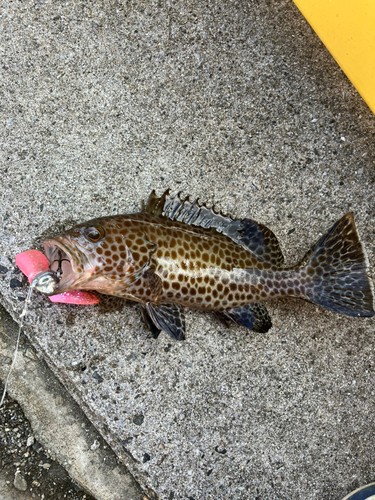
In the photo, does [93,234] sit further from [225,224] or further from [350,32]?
[350,32]

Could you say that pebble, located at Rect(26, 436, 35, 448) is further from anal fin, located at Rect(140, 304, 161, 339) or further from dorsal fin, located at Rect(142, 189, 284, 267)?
dorsal fin, located at Rect(142, 189, 284, 267)

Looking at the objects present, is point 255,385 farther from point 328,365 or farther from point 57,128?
point 57,128

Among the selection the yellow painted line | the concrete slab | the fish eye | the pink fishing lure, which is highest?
the yellow painted line

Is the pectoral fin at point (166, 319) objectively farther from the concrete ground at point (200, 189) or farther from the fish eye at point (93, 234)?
the fish eye at point (93, 234)

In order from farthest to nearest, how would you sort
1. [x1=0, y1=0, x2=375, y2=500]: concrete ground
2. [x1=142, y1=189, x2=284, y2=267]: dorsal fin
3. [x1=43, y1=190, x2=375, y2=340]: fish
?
1. [x1=0, y1=0, x2=375, y2=500]: concrete ground
2. [x1=142, y1=189, x2=284, y2=267]: dorsal fin
3. [x1=43, y1=190, x2=375, y2=340]: fish

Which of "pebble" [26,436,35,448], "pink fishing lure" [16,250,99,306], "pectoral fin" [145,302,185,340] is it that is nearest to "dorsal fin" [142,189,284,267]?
"pectoral fin" [145,302,185,340]

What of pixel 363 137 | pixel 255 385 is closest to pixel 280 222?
pixel 363 137

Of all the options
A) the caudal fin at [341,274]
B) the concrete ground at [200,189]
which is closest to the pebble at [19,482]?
the concrete ground at [200,189]
